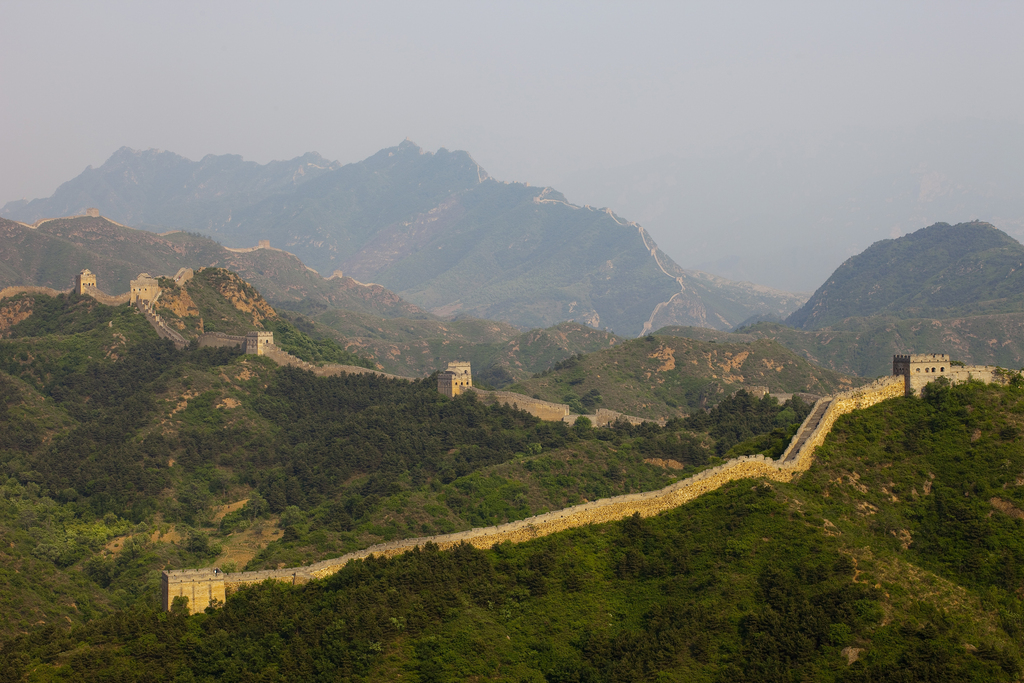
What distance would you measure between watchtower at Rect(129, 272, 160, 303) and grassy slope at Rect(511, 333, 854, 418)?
141 ft

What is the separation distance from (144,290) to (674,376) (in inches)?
2527

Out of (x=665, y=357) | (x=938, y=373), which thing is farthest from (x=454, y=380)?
(x=938, y=373)

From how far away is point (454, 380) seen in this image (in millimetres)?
107562

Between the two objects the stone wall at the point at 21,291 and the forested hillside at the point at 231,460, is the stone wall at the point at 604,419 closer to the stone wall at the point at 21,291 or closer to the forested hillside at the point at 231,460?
the forested hillside at the point at 231,460

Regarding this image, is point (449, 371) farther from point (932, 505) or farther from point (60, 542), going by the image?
point (932, 505)

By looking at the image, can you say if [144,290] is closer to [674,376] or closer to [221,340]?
[221,340]

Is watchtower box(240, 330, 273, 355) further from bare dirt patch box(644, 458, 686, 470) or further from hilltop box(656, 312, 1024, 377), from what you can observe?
hilltop box(656, 312, 1024, 377)

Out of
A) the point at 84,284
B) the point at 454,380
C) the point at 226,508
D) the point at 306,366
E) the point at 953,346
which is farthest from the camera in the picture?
the point at 953,346

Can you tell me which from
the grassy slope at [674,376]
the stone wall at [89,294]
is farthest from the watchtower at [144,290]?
the grassy slope at [674,376]

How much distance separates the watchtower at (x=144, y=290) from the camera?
12244 cm

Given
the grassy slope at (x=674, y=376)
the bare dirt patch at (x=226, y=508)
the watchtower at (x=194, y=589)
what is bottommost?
the bare dirt patch at (x=226, y=508)

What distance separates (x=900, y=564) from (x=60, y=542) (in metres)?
57.1

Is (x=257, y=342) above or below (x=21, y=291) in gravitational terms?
below

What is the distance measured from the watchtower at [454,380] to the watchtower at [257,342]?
20628 mm
